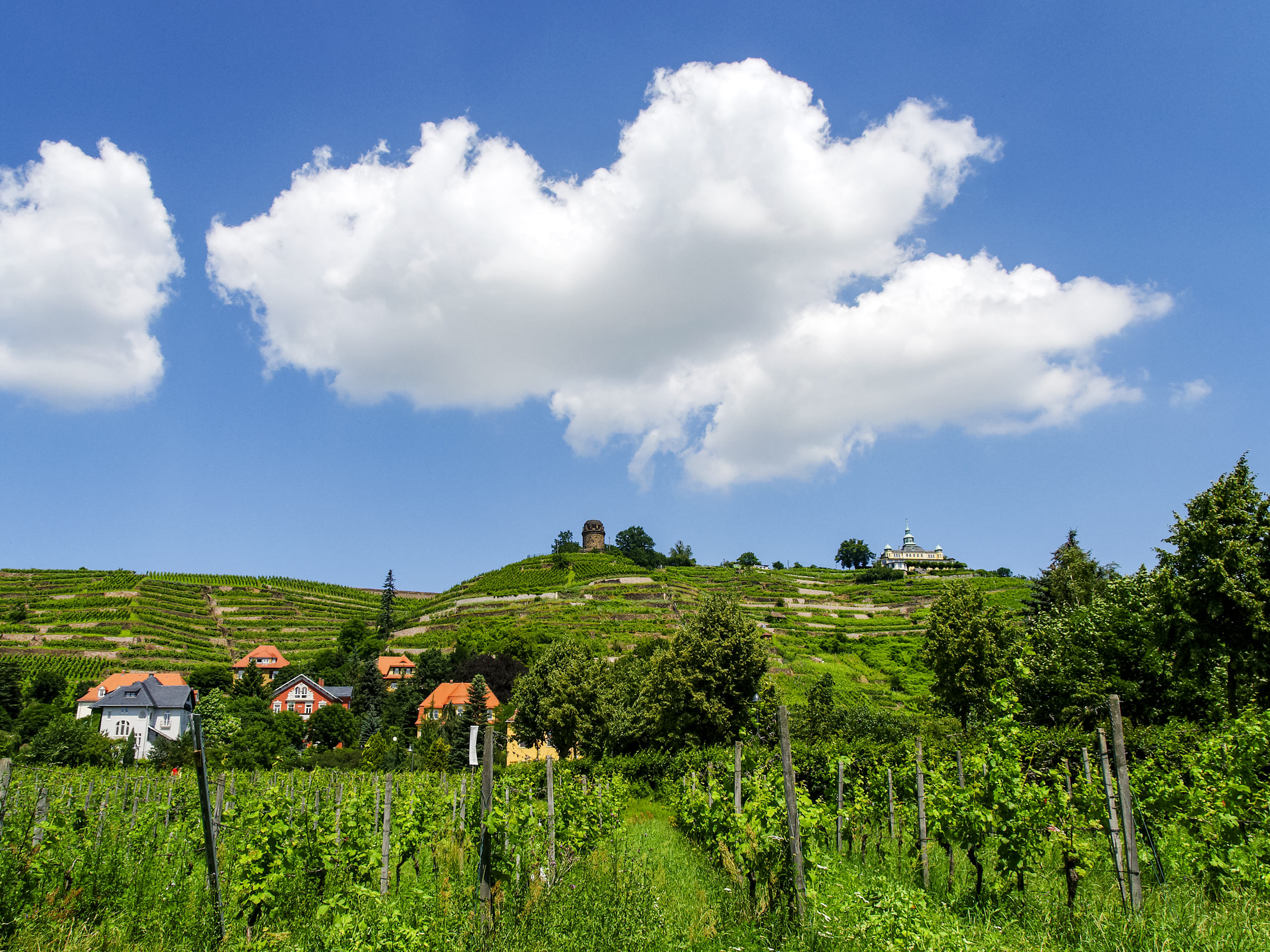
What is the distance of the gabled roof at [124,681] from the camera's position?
207 ft

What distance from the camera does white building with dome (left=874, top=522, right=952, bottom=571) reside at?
15314cm

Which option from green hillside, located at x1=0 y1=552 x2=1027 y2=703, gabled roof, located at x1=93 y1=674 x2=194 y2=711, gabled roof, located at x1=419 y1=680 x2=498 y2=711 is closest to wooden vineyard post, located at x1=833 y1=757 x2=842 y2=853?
green hillside, located at x1=0 y1=552 x2=1027 y2=703

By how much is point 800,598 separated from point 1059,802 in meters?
104

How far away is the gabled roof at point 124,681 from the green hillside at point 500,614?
27.1 ft

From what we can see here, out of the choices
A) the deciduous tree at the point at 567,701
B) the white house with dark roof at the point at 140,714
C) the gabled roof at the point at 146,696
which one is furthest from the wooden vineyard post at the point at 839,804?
the white house with dark roof at the point at 140,714

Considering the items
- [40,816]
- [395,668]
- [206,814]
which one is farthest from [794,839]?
[395,668]

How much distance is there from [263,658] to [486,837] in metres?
89.4

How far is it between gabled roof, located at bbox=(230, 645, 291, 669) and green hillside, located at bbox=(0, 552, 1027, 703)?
217 cm

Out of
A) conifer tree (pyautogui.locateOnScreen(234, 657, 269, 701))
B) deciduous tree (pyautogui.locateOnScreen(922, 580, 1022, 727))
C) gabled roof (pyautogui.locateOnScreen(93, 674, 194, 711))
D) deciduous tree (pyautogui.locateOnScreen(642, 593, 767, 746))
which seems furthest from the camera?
conifer tree (pyautogui.locateOnScreen(234, 657, 269, 701))

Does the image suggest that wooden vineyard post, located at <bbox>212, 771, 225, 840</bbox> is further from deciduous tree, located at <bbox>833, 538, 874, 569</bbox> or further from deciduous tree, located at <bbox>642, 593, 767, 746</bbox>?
deciduous tree, located at <bbox>833, 538, 874, 569</bbox>

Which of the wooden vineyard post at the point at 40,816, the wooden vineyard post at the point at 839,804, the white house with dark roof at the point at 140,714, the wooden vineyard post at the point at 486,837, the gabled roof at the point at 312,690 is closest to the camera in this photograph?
the wooden vineyard post at the point at 486,837

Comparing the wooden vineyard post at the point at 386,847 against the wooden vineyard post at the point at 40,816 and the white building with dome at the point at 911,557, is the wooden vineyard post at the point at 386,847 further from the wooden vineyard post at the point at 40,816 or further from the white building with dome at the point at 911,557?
the white building with dome at the point at 911,557

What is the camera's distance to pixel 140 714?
60.2 m

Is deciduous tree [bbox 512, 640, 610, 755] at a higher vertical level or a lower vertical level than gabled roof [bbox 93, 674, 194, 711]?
higher
